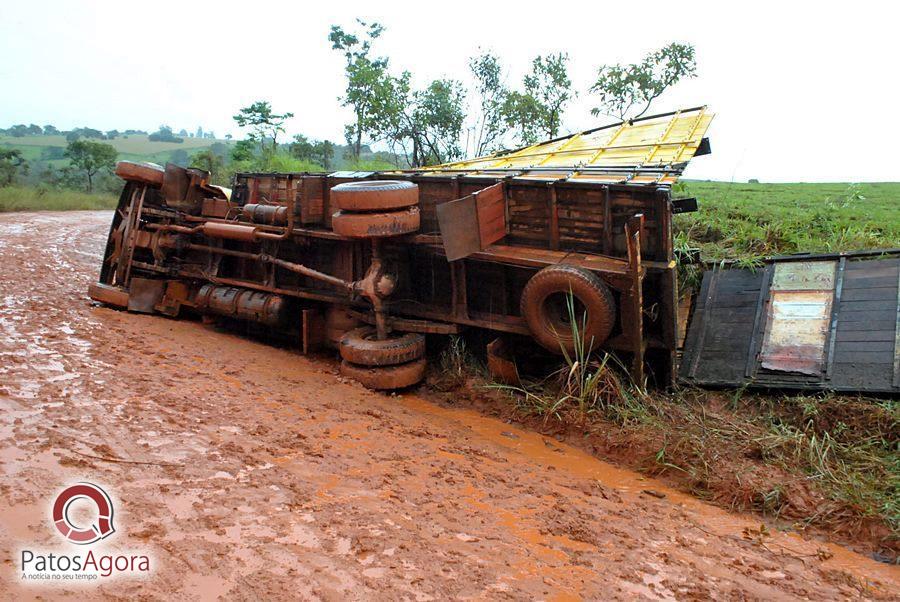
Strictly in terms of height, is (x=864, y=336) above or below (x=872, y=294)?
below

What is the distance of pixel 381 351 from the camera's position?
20.5ft

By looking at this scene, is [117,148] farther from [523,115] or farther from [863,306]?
[863,306]

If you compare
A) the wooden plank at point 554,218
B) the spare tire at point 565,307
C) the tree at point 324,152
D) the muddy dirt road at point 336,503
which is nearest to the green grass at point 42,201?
the tree at point 324,152

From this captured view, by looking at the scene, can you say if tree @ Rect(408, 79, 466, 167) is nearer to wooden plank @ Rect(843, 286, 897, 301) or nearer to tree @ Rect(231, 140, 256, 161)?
tree @ Rect(231, 140, 256, 161)

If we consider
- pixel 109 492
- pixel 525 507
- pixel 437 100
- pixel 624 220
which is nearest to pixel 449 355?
pixel 624 220

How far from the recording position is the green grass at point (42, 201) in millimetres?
18891

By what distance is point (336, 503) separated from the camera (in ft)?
11.5

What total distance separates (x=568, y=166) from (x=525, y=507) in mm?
4010

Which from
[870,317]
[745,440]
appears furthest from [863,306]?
[745,440]

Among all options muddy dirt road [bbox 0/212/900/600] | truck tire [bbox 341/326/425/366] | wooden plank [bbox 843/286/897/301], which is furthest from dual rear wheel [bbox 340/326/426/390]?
wooden plank [bbox 843/286/897/301]

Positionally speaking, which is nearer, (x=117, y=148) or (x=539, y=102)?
(x=539, y=102)

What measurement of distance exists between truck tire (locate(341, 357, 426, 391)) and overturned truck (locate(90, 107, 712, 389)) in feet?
0.05

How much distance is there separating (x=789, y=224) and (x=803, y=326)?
12.6 ft

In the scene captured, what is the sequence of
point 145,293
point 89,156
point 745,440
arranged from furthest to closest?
1. point 89,156
2. point 145,293
3. point 745,440
